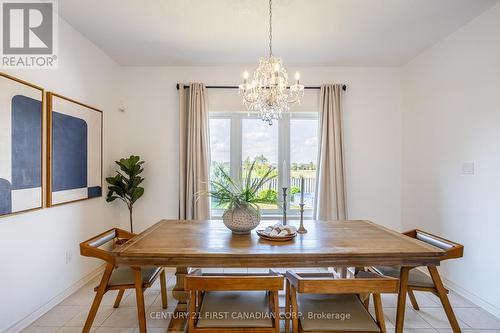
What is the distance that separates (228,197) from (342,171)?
214cm

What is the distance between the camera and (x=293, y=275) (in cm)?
142

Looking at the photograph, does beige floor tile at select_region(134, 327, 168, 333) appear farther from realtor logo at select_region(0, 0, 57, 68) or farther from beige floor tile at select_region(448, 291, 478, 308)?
beige floor tile at select_region(448, 291, 478, 308)

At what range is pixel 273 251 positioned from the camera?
1670mm

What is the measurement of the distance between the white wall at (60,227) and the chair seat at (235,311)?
1637 mm

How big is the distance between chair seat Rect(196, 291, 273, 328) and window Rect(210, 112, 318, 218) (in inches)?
87.1

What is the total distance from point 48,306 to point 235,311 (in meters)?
2.02

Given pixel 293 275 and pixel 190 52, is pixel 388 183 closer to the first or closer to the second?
pixel 293 275

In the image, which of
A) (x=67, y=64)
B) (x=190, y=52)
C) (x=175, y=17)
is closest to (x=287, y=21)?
(x=175, y=17)

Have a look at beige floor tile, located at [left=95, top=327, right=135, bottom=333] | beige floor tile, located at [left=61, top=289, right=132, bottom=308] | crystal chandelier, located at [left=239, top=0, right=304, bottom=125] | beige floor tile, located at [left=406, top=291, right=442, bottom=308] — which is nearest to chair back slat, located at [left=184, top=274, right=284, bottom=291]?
beige floor tile, located at [left=95, top=327, right=135, bottom=333]

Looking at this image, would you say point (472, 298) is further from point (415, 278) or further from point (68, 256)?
point (68, 256)

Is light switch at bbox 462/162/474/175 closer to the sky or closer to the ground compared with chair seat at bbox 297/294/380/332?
closer to the sky

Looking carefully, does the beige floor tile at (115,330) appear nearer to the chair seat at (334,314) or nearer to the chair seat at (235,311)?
the chair seat at (235,311)

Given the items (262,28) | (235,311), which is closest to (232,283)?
(235,311)

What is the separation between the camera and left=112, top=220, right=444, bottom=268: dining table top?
1.61 metres
